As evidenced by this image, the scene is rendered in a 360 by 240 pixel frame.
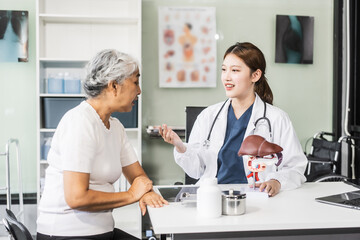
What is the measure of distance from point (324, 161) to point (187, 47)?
4.85ft

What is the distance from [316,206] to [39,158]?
2409 millimetres

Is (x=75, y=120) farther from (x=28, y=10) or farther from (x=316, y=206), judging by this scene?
(x=28, y=10)

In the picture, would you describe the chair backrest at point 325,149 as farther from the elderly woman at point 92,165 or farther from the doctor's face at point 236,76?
the elderly woman at point 92,165

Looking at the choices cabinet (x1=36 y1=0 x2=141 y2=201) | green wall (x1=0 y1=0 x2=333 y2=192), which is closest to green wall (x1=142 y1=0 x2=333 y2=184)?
green wall (x1=0 y1=0 x2=333 y2=192)

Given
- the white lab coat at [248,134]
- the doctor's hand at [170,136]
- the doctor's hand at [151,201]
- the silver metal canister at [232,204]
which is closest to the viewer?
the silver metal canister at [232,204]

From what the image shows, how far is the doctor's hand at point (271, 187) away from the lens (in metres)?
1.85

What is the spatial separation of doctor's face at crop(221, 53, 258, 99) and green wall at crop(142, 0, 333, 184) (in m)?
1.54

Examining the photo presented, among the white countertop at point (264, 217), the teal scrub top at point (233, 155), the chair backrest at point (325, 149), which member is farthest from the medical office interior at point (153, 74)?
the white countertop at point (264, 217)

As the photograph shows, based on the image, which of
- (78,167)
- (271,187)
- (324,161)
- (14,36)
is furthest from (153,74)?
(78,167)

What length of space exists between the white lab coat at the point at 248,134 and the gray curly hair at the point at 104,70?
2.21ft

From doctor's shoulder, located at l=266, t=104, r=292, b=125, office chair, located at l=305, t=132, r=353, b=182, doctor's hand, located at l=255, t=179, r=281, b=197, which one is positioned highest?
doctor's shoulder, located at l=266, t=104, r=292, b=125

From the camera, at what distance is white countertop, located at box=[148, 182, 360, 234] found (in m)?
1.44

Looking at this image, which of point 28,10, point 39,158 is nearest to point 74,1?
point 28,10

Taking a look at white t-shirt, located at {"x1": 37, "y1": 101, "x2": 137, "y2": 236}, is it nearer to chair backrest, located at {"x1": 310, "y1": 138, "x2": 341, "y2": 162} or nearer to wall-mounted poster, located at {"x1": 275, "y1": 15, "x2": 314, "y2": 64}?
chair backrest, located at {"x1": 310, "y1": 138, "x2": 341, "y2": 162}
